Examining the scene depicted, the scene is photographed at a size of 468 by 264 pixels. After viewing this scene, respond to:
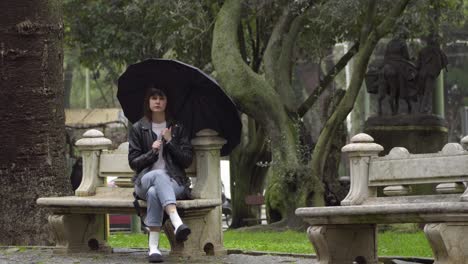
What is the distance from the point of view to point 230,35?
73.5 feet

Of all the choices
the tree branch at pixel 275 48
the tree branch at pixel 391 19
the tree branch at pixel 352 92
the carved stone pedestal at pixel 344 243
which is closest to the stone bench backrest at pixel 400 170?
the carved stone pedestal at pixel 344 243

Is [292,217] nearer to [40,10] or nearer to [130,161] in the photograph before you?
[40,10]

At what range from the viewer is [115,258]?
42.2 ft

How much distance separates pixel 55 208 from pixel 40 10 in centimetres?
244

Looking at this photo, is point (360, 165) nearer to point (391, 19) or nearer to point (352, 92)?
point (391, 19)

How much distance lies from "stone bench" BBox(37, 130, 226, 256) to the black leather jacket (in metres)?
0.26

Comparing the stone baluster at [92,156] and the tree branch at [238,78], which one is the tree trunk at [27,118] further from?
the tree branch at [238,78]

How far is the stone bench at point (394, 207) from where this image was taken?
9.68m

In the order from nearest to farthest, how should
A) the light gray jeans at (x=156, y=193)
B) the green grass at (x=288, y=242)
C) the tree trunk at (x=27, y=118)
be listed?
the light gray jeans at (x=156, y=193), the tree trunk at (x=27, y=118), the green grass at (x=288, y=242)

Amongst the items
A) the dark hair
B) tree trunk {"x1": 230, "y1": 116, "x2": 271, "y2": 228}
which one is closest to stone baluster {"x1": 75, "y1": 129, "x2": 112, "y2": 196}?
the dark hair

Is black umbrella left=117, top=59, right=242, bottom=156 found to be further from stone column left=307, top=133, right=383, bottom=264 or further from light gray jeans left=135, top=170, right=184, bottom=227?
stone column left=307, top=133, right=383, bottom=264

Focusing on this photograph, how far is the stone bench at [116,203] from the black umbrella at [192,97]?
13cm

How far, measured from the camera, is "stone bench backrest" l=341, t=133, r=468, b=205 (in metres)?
10.2

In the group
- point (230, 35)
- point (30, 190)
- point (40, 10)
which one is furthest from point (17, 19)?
point (230, 35)
